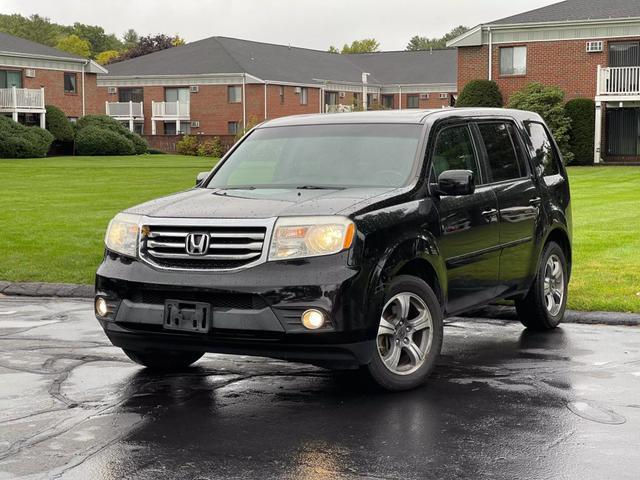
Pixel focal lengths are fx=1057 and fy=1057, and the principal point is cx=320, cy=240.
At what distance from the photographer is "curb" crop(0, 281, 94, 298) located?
458 inches

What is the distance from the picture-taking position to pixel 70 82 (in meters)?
62.3

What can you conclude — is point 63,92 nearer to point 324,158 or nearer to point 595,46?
point 595,46

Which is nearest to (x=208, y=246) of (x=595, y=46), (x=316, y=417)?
(x=316, y=417)

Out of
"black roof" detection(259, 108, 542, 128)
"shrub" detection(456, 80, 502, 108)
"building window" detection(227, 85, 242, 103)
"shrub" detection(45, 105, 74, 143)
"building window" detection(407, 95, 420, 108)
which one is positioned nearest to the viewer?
"black roof" detection(259, 108, 542, 128)

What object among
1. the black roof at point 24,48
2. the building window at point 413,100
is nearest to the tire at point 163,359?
the black roof at point 24,48

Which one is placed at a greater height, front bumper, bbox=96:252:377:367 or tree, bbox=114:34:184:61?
tree, bbox=114:34:184:61

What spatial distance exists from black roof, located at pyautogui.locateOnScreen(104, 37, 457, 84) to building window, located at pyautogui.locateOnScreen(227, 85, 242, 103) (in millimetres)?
1126

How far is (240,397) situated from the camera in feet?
22.2

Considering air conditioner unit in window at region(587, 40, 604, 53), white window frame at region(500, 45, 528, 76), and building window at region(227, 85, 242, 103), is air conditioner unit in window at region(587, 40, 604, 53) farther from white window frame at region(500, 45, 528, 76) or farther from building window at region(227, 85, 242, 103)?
building window at region(227, 85, 242, 103)

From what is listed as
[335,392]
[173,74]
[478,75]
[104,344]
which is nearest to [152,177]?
[478,75]

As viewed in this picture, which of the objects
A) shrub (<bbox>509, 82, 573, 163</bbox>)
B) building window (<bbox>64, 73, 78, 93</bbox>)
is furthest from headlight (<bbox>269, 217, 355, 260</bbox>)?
building window (<bbox>64, 73, 78, 93</bbox>)

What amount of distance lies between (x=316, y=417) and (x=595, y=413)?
5.48 feet

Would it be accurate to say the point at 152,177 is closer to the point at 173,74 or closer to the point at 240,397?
the point at 240,397

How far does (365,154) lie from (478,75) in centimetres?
4176
